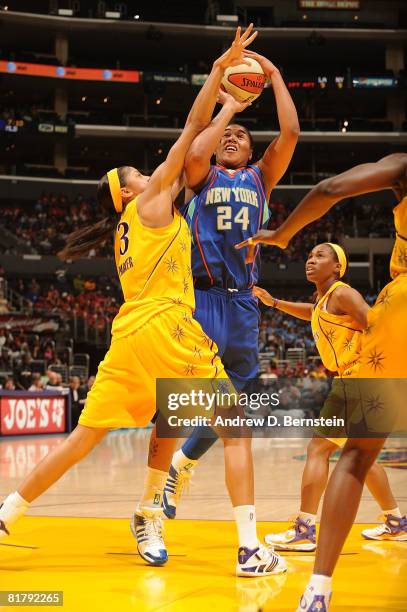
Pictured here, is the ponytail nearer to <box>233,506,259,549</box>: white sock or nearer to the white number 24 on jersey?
the white number 24 on jersey

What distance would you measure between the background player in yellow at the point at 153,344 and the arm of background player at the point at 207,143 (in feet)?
0.21

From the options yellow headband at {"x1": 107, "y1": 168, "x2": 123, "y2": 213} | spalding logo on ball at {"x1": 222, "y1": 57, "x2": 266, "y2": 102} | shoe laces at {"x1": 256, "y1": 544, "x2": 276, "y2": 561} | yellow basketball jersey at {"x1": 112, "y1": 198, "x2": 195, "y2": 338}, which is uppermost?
spalding logo on ball at {"x1": 222, "y1": 57, "x2": 266, "y2": 102}

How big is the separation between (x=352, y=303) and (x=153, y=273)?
1.35m

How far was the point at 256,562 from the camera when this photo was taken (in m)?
4.16

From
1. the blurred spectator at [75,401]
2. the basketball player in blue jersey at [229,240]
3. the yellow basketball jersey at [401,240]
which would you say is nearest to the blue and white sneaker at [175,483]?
the basketball player in blue jersey at [229,240]

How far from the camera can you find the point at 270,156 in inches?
195

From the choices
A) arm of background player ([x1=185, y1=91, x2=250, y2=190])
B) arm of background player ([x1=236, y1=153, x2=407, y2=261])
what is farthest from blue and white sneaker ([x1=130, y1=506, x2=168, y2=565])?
arm of background player ([x1=236, y1=153, x2=407, y2=261])

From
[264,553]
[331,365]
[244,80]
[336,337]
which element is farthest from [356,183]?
[331,365]

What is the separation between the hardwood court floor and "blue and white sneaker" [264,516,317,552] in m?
0.11

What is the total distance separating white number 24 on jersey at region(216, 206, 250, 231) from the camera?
485 centimetres

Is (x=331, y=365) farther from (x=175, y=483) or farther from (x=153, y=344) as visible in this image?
(x=153, y=344)

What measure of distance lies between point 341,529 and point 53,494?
493 cm

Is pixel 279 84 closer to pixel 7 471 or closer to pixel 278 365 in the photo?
pixel 7 471

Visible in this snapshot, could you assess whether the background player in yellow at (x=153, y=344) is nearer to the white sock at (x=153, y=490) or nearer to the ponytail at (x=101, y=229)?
the ponytail at (x=101, y=229)
